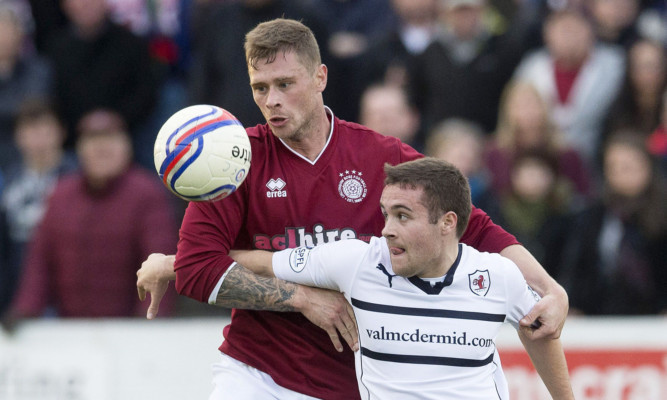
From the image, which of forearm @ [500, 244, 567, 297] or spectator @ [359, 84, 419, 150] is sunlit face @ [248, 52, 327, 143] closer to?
forearm @ [500, 244, 567, 297]

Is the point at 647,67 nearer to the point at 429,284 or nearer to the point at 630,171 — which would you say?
the point at 630,171

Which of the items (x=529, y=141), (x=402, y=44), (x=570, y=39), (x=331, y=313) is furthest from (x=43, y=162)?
(x=331, y=313)

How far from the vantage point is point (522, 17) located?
11.7m

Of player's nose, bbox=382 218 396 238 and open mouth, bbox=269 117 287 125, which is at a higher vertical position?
open mouth, bbox=269 117 287 125

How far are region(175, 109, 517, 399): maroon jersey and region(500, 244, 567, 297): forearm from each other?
76mm

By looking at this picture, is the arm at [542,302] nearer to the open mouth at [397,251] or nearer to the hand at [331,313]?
the open mouth at [397,251]

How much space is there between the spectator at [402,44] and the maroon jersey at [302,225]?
5.64 meters

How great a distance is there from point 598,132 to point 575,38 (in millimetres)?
989

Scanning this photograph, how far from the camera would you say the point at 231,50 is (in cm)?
1110

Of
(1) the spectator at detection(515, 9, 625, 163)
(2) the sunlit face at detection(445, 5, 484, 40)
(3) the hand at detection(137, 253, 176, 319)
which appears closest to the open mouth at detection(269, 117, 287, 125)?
(3) the hand at detection(137, 253, 176, 319)

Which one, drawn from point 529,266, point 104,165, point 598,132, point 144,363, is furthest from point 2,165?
point 529,266

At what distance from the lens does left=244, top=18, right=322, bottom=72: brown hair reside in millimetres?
5418

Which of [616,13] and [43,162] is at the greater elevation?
[616,13]

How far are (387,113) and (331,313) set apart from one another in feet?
16.8
